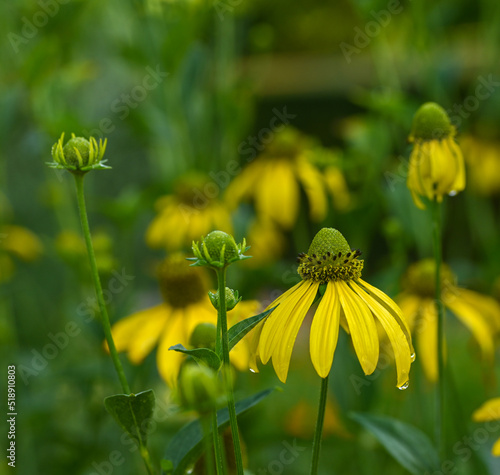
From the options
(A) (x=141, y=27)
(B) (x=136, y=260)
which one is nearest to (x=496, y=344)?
(A) (x=141, y=27)

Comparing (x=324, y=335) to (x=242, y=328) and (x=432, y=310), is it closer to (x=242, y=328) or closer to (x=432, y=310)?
(x=242, y=328)

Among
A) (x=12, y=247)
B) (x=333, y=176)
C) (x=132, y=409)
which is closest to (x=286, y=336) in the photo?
(x=132, y=409)

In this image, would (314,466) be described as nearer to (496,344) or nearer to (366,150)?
(496,344)

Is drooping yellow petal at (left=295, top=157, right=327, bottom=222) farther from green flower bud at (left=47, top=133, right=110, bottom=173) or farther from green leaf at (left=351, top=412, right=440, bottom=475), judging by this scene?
green flower bud at (left=47, top=133, right=110, bottom=173)

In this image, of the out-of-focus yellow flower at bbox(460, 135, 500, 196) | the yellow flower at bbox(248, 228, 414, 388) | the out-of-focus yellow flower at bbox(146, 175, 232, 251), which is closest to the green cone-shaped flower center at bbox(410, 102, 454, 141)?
the yellow flower at bbox(248, 228, 414, 388)

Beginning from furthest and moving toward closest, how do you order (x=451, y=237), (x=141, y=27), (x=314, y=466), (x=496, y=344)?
(x=451, y=237)
(x=141, y=27)
(x=496, y=344)
(x=314, y=466)

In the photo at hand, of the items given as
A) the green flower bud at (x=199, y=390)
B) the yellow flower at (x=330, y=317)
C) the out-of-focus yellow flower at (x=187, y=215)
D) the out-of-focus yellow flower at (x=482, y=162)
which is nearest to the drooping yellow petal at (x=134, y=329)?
the out-of-focus yellow flower at (x=187, y=215)
